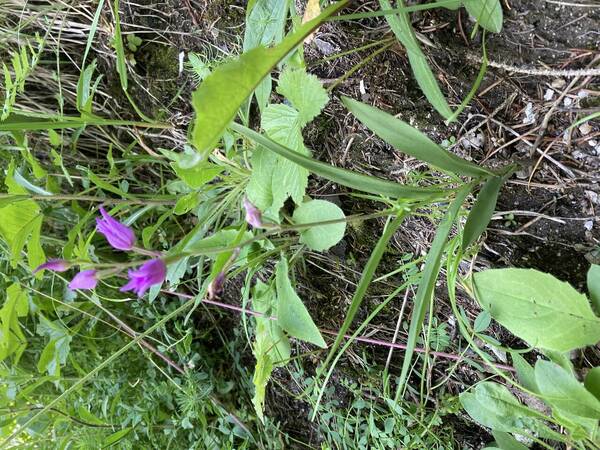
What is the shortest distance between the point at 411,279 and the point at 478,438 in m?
0.36

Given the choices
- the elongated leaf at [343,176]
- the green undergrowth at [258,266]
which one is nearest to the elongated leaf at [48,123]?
the green undergrowth at [258,266]

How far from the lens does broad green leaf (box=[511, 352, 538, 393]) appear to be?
85cm

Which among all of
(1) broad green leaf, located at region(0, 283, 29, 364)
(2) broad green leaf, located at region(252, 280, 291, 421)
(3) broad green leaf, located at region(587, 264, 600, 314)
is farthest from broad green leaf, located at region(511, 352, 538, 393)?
(1) broad green leaf, located at region(0, 283, 29, 364)

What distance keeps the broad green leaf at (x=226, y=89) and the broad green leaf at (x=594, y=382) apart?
0.58m

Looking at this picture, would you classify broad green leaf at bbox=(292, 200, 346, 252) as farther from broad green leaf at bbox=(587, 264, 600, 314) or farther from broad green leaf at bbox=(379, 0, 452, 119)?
broad green leaf at bbox=(587, 264, 600, 314)

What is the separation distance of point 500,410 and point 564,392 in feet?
0.49

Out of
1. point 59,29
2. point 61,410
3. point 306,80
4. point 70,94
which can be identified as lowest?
point 61,410

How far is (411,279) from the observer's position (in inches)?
35.9

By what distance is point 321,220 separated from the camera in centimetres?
82

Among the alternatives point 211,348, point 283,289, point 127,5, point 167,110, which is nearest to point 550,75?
point 283,289

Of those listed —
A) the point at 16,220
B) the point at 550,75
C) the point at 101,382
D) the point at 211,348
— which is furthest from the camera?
the point at 211,348

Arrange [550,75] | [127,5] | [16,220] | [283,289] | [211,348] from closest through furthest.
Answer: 1. [550,75]
2. [283,289]
3. [16,220]
4. [127,5]
5. [211,348]

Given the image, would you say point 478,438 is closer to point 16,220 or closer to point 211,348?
point 211,348

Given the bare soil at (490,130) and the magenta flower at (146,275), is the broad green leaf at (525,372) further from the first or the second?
the magenta flower at (146,275)
